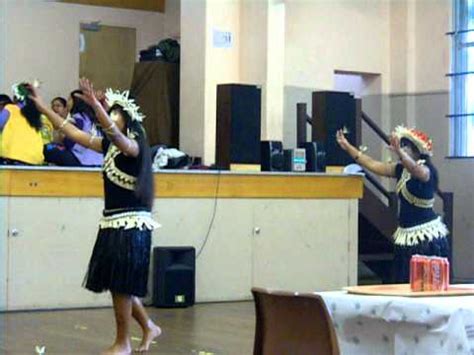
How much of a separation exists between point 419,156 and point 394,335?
3.96 meters

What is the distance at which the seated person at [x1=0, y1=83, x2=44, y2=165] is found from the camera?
10.3 metres

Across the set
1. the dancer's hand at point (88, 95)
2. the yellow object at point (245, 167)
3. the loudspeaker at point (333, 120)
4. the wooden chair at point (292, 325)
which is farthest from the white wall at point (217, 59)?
the wooden chair at point (292, 325)

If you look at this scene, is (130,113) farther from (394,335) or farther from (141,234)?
(394,335)

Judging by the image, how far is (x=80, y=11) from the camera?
627 inches

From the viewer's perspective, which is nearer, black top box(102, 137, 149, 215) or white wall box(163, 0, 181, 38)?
black top box(102, 137, 149, 215)

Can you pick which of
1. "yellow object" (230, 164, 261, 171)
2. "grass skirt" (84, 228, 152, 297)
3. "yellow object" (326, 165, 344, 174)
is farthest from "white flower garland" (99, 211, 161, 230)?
"yellow object" (326, 165, 344, 174)

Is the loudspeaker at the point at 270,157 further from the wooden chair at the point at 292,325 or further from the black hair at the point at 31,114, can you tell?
the wooden chair at the point at 292,325

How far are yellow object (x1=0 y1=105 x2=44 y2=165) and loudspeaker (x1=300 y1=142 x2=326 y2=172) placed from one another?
121 inches

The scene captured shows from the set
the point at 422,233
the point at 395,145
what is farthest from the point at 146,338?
the point at 422,233

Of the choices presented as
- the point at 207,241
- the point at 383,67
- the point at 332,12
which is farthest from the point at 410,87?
the point at 207,241

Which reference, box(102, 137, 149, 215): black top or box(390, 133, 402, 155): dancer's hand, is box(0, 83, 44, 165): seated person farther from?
box(390, 133, 402, 155): dancer's hand

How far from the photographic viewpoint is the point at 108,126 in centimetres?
673

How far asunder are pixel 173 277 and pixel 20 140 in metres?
2.00

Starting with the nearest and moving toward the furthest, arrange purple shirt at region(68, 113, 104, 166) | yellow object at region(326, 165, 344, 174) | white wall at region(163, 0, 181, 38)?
purple shirt at region(68, 113, 104, 166) → yellow object at region(326, 165, 344, 174) → white wall at region(163, 0, 181, 38)
